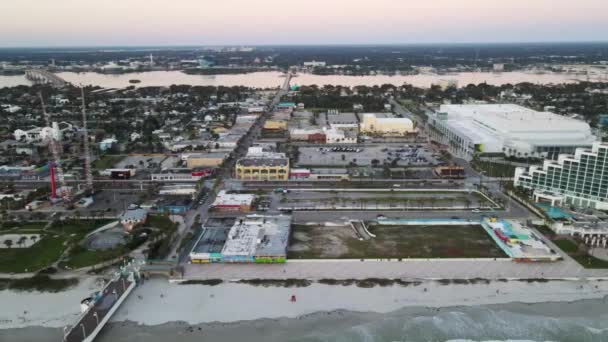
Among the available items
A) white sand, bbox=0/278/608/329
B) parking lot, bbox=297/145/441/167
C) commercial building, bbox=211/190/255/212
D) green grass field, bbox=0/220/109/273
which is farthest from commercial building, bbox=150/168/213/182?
white sand, bbox=0/278/608/329

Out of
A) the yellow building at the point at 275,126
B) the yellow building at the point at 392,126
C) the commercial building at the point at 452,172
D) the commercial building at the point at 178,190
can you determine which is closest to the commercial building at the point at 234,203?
the commercial building at the point at 178,190

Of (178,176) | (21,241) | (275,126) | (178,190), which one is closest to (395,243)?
(178,190)

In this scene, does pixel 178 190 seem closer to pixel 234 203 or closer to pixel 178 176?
pixel 178 176

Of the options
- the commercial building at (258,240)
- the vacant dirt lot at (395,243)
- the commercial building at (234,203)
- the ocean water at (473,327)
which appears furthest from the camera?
the commercial building at (234,203)

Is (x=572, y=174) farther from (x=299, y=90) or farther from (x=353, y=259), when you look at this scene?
(x=299, y=90)

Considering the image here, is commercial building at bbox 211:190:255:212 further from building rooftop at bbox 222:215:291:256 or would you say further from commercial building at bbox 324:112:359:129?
commercial building at bbox 324:112:359:129

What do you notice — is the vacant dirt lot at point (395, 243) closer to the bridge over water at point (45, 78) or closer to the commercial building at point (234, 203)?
the commercial building at point (234, 203)
